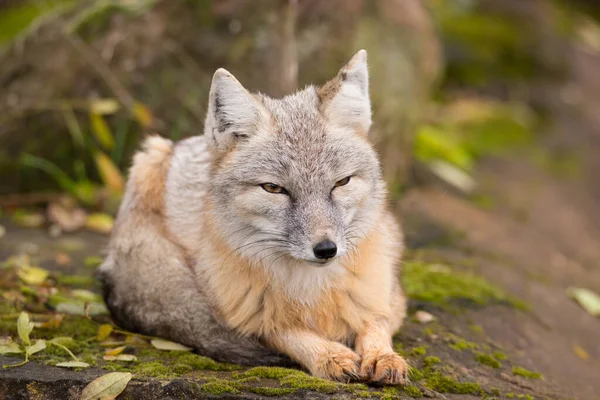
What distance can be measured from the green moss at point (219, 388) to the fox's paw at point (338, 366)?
50 cm

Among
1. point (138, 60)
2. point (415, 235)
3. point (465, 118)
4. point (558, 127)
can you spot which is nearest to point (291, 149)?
point (415, 235)

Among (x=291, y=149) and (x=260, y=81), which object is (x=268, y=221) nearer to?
(x=291, y=149)

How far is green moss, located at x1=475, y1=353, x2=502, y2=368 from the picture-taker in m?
4.98

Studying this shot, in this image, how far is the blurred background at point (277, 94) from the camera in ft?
20.2

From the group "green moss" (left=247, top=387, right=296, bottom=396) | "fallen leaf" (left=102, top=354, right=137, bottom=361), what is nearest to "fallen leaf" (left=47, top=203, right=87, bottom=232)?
"fallen leaf" (left=102, top=354, right=137, bottom=361)

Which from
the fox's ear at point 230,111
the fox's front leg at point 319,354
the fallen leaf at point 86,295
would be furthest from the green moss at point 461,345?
the fallen leaf at point 86,295

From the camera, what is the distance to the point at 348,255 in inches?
183

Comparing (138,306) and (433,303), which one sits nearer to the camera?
(138,306)

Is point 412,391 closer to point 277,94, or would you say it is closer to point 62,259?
point 62,259

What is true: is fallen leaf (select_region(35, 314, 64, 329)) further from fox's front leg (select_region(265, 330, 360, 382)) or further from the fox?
fox's front leg (select_region(265, 330, 360, 382))

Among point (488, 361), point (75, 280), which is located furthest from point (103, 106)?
point (488, 361)

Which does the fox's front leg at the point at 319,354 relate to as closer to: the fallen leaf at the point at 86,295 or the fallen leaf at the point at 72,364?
the fallen leaf at the point at 72,364

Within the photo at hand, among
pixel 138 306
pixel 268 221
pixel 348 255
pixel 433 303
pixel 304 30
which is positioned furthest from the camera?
pixel 304 30

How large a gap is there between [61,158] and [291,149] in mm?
4668
